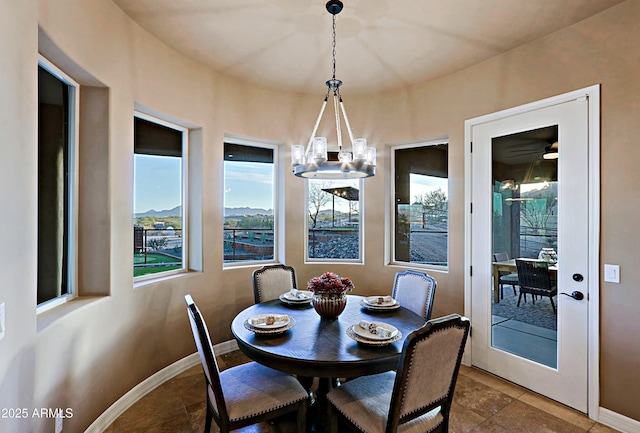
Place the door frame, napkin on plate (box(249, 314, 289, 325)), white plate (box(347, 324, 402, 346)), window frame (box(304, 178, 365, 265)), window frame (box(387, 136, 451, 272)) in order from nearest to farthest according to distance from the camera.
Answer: white plate (box(347, 324, 402, 346))
napkin on plate (box(249, 314, 289, 325))
the door frame
window frame (box(387, 136, 451, 272))
window frame (box(304, 178, 365, 265))

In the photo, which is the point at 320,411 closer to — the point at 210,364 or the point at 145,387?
the point at 210,364

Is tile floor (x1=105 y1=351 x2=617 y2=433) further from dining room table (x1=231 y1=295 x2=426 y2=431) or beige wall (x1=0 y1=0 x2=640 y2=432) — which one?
dining room table (x1=231 y1=295 x2=426 y2=431)

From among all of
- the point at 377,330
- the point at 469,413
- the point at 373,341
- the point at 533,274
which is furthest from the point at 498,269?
the point at 373,341

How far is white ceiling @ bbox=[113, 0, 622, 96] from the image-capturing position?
2.34 meters

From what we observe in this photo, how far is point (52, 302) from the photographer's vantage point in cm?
202

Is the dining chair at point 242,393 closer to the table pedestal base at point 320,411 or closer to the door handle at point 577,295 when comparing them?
the table pedestal base at point 320,411

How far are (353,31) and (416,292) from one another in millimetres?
2275

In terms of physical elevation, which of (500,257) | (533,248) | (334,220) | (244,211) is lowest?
(500,257)

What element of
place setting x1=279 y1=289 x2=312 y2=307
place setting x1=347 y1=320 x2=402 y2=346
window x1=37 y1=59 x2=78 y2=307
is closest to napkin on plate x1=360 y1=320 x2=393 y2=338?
place setting x1=347 y1=320 x2=402 y2=346

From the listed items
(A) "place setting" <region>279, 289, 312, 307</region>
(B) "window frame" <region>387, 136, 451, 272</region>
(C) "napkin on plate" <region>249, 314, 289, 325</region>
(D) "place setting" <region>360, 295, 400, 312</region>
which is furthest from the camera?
(B) "window frame" <region>387, 136, 451, 272</region>

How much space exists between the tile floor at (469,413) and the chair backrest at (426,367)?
0.95 m

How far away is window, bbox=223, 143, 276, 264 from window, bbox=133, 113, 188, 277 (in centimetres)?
51

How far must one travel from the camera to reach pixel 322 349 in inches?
73.3

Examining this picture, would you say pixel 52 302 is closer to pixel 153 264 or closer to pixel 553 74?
pixel 153 264
